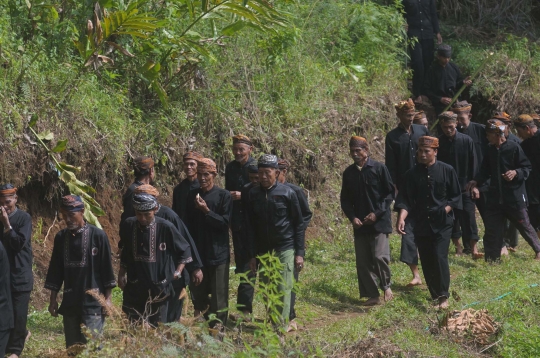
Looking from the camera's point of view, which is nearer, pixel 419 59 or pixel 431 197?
pixel 431 197

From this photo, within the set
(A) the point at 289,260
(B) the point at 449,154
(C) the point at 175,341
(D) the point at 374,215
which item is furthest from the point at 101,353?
(B) the point at 449,154

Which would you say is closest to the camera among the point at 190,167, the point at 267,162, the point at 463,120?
the point at 267,162

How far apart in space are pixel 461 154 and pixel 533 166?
1.56 metres

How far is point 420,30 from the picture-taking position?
18250 mm

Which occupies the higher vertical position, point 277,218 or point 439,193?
point 439,193

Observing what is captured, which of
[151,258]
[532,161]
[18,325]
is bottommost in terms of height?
[18,325]

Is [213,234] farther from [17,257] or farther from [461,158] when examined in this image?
[461,158]

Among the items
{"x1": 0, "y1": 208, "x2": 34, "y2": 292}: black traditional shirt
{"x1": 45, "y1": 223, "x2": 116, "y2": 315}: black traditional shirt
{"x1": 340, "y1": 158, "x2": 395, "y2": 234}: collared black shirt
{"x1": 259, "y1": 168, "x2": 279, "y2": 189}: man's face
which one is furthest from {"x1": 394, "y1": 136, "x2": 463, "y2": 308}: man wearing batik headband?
{"x1": 0, "y1": 208, "x2": 34, "y2": 292}: black traditional shirt

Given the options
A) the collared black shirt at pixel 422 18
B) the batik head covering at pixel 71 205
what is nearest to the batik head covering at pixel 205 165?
the batik head covering at pixel 71 205

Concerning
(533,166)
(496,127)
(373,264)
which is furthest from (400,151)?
(373,264)

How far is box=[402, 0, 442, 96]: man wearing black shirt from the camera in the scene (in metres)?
18.2

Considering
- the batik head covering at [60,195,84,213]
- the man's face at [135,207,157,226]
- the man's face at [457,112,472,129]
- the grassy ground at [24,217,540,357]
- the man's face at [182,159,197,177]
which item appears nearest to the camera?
the batik head covering at [60,195,84,213]

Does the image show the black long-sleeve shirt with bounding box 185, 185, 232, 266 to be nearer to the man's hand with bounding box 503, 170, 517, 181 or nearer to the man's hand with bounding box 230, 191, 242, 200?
the man's hand with bounding box 230, 191, 242, 200

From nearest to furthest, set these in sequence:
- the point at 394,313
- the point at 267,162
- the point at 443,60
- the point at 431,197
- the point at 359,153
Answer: the point at 267,162 < the point at 394,313 < the point at 431,197 < the point at 359,153 < the point at 443,60
